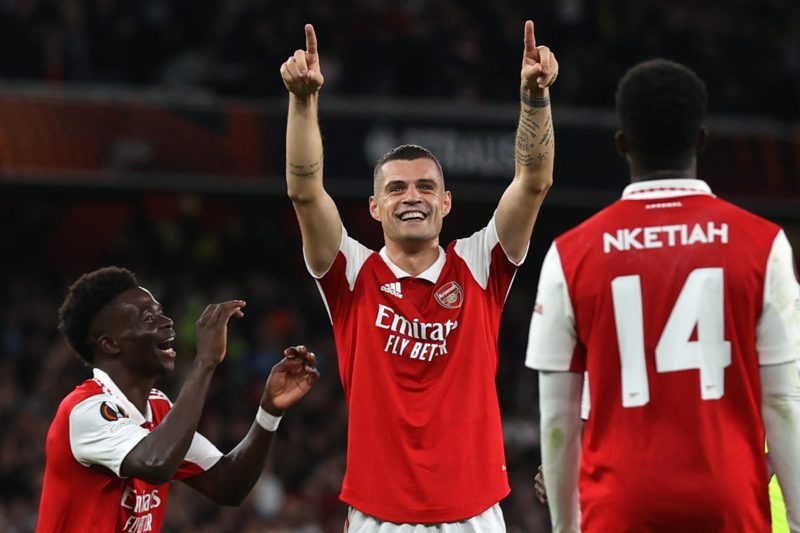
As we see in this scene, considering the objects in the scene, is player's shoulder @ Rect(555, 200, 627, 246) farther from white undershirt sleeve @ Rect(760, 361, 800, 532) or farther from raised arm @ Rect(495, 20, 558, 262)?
raised arm @ Rect(495, 20, 558, 262)

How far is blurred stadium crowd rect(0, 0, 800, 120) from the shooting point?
14.3 metres

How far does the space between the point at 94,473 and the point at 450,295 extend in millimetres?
1528

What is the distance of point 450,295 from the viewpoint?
16.8 feet

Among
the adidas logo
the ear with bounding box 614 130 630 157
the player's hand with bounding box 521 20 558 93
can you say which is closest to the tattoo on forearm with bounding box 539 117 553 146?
the player's hand with bounding box 521 20 558 93

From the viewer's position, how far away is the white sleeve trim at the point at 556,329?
376 cm

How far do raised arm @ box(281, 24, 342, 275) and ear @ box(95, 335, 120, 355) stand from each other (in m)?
0.94

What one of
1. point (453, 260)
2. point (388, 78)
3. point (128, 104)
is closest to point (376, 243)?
point (388, 78)

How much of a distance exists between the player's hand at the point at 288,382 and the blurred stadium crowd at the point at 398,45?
920 cm

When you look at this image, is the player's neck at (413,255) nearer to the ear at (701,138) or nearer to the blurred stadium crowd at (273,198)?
the ear at (701,138)

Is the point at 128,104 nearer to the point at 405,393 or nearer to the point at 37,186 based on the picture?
the point at 37,186

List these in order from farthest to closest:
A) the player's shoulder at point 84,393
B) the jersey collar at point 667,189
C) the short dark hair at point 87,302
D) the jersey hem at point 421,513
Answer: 1. the short dark hair at point 87,302
2. the player's shoulder at point 84,393
3. the jersey hem at point 421,513
4. the jersey collar at point 667,189

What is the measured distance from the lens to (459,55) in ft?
49.7

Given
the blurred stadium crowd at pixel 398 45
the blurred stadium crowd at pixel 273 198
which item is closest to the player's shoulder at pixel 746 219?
the blurred stadium crowd at pixel 273 198

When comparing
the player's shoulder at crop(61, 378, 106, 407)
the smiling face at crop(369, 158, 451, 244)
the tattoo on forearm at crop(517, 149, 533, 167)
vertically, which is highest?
the tattoo on forearm at crop(517, 149, 533, 167)
